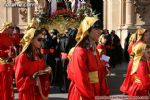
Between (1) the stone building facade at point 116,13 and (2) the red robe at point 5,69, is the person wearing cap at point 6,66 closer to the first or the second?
(2) the red robe at point 5,69

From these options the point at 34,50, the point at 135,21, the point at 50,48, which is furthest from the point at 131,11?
the point at 34,50

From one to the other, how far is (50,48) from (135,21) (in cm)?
816

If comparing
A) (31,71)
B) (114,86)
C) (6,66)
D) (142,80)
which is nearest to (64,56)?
(114,86)

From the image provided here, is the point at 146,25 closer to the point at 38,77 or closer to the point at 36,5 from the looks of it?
the point at 36,5

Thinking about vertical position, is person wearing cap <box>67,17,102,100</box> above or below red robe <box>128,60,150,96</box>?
above

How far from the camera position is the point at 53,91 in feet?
42.3

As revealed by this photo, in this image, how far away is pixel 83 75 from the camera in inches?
223

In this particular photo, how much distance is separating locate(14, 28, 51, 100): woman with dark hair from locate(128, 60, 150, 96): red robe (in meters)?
1.75

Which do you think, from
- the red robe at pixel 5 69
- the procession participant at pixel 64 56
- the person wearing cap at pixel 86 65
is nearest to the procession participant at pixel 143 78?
the person wearing cap at pixel 86 65

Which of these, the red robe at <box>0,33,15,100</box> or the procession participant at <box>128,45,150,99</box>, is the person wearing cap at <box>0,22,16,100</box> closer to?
the red robe at <box>0,33,15,100</box>

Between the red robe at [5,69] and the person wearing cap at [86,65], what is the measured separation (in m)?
3.40

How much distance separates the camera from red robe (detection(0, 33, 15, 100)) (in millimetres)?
9125

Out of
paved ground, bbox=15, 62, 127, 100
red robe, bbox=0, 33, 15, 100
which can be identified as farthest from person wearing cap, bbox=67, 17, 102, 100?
paved ground, bbox=15, 62, 127, 100

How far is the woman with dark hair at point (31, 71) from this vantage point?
650 centimetres
